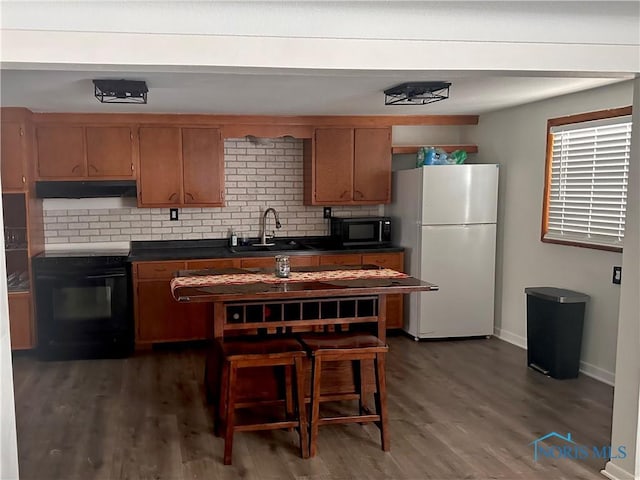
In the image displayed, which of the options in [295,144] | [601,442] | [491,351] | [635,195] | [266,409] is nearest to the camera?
[635,195]

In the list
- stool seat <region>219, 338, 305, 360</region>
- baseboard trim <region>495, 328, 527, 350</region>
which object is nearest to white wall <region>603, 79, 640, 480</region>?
stool seat <region>219, 338, 305, 360</region>

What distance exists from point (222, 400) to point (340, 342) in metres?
0.77

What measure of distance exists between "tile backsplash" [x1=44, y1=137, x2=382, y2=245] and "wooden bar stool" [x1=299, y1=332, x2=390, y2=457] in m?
2.79

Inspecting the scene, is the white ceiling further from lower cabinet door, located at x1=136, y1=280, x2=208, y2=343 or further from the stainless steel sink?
lower cabinet door, located at x1=136, y1=280, x2=208, y2=343

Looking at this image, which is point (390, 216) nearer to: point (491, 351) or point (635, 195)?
point (491, 351)

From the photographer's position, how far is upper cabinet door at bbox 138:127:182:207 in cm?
554

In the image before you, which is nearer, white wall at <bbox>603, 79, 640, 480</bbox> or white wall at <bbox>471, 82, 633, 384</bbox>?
white wall at <bbox>603, 79, 640, 480</bbox>

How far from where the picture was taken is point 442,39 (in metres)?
2.74

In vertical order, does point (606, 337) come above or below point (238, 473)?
above

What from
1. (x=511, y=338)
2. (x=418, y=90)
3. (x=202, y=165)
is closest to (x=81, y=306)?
(x=202, y=165)

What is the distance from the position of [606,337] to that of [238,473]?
9.51ft

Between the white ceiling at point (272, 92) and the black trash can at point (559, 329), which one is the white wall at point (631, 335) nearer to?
the white ceiling at point (272, 92)

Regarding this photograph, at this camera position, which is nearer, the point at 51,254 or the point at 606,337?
the point at 606,337

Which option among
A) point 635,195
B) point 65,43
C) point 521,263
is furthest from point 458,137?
point 65,43
